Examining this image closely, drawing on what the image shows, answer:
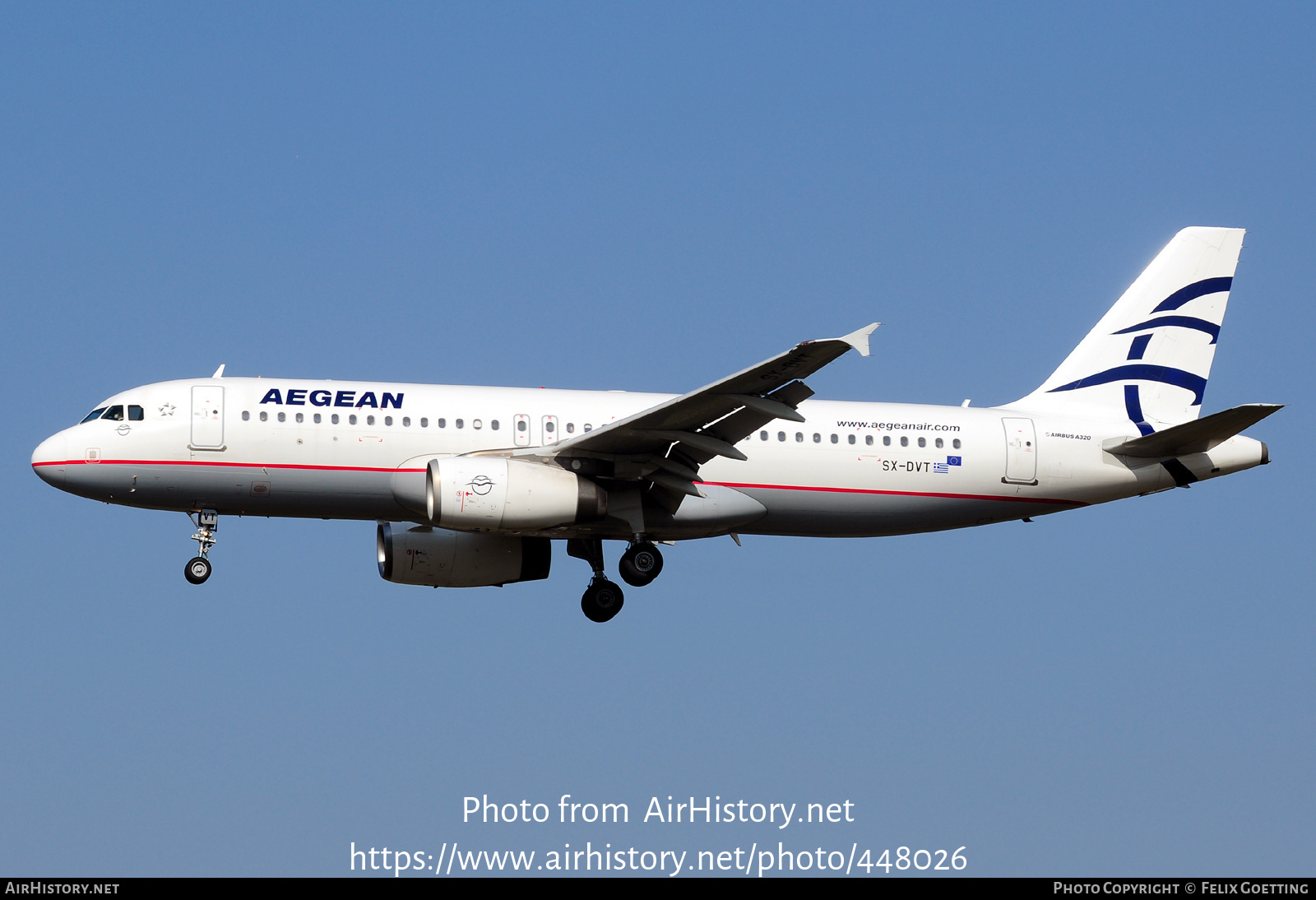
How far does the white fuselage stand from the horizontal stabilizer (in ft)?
1.14

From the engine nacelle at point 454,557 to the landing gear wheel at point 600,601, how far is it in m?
1.98

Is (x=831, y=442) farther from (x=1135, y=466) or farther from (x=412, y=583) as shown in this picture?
(x=412, y=583)

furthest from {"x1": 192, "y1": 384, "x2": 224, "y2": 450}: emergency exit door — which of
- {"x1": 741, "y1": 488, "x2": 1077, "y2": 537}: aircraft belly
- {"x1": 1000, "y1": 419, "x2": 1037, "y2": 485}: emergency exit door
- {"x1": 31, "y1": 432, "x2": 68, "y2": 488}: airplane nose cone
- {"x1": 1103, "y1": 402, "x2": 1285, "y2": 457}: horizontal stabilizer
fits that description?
{"x1": 1103, "y1": 402, "x2": 1285, "y2": 457}: horizontal stabilizer

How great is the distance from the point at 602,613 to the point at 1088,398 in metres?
11.5

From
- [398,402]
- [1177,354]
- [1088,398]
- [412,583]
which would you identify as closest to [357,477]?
[398,402]

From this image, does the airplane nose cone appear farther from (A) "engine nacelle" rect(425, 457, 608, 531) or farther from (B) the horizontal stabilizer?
(B) the horizontal stabilizer

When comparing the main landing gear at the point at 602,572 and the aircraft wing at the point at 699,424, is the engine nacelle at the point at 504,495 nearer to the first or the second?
the aircraft wing at the point at 699,424

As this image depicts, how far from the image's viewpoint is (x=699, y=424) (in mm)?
31125

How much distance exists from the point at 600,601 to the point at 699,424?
17.2ft

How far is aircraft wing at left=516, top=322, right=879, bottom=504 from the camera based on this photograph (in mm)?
28562

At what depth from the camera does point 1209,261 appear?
127ft

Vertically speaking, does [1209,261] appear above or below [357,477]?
above
